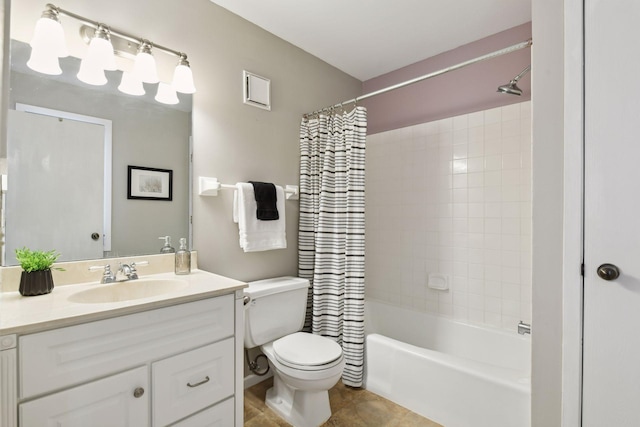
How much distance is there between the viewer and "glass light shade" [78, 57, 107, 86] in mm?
1376

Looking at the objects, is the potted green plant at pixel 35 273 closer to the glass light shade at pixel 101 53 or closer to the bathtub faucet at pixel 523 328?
the glass light shade at pixel 101 53

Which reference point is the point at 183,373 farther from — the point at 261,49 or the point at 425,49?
the point at 425,49

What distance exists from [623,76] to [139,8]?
2.09 m

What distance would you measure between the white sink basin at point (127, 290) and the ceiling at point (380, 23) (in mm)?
1671

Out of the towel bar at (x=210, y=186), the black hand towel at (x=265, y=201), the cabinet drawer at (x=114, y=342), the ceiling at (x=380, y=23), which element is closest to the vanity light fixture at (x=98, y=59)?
the towel bar at (x=210, y=186)

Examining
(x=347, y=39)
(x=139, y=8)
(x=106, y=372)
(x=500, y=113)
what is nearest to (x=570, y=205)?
(x=500, y=113)

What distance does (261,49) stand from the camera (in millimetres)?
2092

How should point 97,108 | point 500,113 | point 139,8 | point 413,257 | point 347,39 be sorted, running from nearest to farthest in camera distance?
point 97,108 < point 139,8 < point 500,113 < point 347,39 < point 413,257

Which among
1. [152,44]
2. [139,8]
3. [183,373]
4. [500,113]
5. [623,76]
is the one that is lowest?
[183,373]

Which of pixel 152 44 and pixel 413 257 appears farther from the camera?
pixel 413 257

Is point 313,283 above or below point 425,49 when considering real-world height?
below

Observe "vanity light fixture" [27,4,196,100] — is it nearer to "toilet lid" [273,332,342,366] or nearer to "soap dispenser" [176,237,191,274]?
"soap dispenser" [176,237,191,274]

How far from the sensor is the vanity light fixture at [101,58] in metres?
1.26

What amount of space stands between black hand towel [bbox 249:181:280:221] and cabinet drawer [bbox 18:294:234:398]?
2.26ft
